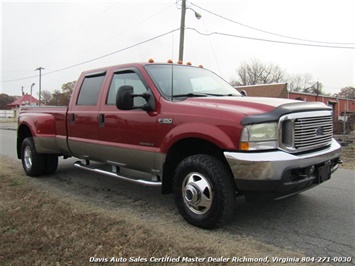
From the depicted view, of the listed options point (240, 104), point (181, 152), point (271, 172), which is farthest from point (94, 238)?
point (240, 104)

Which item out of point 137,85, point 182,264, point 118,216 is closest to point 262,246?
point 182,264

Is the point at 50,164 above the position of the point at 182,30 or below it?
below

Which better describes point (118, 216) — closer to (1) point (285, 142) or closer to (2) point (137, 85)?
(2) point (137, 85)

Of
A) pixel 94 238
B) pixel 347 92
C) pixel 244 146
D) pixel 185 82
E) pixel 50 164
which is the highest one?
pixel 347 92

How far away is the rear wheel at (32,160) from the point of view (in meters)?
6.28

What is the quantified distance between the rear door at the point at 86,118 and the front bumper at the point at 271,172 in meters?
2.48

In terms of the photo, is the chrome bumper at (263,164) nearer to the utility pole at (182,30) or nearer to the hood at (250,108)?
the hood at (250,108)

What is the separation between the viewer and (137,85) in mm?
4473

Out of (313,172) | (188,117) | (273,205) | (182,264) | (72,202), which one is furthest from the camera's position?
(72,202)

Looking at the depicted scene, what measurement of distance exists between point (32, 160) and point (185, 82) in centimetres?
360

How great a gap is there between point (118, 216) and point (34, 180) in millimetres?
2919

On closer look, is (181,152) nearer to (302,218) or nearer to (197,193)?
(197,193)

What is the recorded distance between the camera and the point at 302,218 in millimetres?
3920

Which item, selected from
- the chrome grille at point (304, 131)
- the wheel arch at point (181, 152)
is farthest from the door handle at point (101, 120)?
the chrome grille at point (304, 131)
